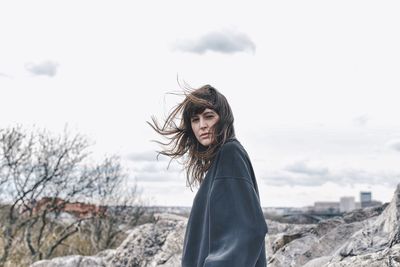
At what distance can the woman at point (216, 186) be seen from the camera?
2791mm

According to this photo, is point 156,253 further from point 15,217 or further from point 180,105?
point 15,217

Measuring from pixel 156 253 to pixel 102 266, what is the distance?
76 centimetres

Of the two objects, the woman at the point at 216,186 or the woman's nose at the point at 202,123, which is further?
the woman's nose at the point at 202,123

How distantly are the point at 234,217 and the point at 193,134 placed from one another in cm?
57

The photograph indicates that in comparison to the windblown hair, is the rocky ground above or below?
below

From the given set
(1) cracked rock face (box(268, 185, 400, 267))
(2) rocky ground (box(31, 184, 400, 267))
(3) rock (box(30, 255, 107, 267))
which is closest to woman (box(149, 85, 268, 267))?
(1) cracked rock face (box(268, 185, 400, 267))

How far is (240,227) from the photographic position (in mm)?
2797

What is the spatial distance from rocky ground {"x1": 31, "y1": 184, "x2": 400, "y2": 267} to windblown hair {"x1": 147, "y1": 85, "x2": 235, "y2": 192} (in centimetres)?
136

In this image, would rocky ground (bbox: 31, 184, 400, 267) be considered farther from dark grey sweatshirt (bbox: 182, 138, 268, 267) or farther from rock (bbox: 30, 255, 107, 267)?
dark grey sweatshirt (bbox: 182, 138, 268, 267)

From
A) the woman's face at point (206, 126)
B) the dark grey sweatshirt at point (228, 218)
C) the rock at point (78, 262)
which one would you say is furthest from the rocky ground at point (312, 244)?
the woman's face at point (206, 126)

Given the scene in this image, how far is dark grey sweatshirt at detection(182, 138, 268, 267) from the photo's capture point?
2.77 meters

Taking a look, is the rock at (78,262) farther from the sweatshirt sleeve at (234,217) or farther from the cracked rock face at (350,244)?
the sweatshirt sleeve at (234,217)

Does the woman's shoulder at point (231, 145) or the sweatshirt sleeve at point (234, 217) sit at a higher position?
the woman's shoulder at point (231, 145)

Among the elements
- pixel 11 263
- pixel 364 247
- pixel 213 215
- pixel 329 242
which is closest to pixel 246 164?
pixel 213 215
